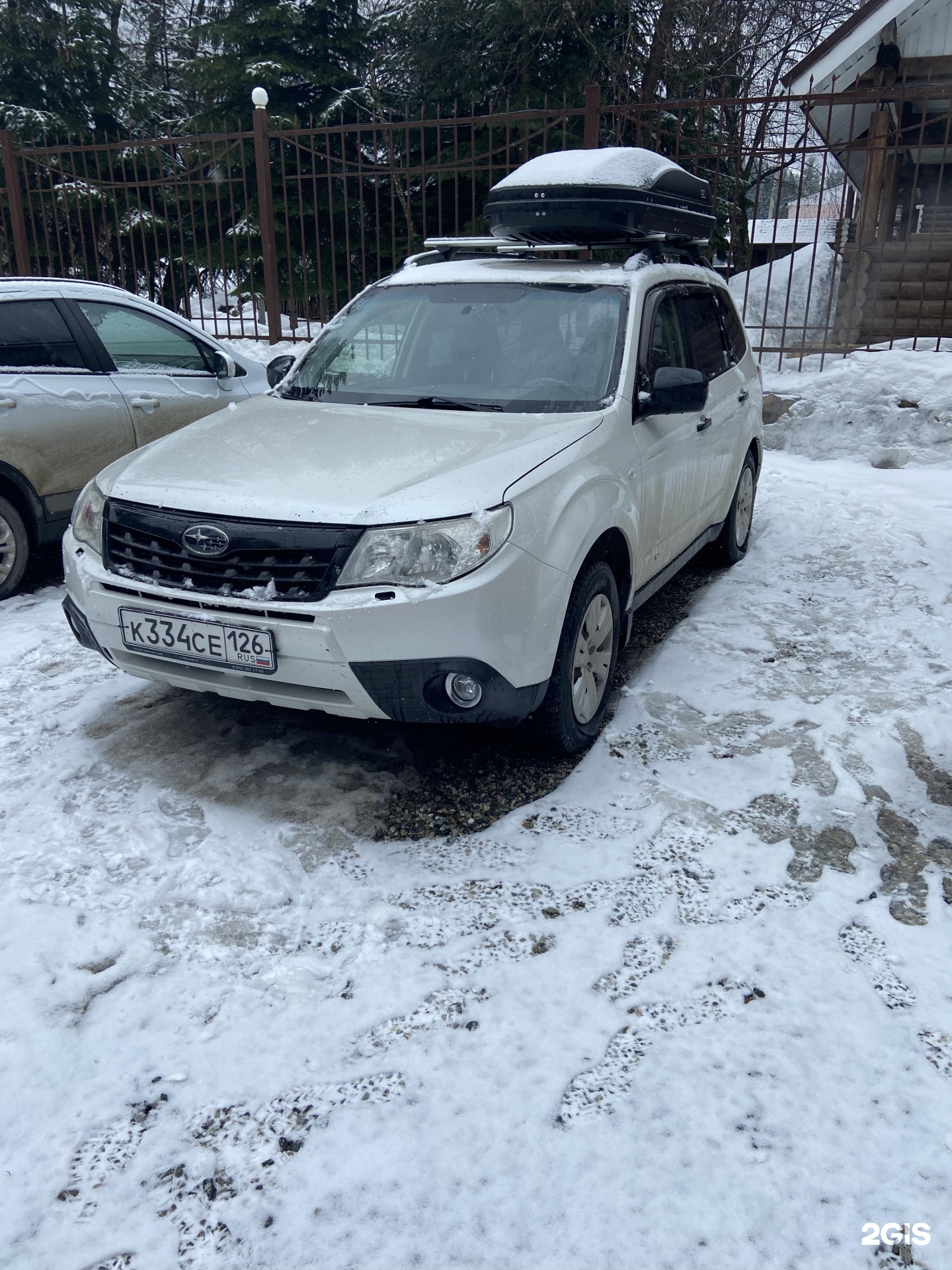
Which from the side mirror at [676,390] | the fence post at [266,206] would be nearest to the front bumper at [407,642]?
the side mirror at [676,390]

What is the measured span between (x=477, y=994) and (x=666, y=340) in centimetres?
302

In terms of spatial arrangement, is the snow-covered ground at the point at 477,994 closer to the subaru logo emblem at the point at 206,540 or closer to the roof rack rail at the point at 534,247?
the subaru logo emblem at the point at 206,540

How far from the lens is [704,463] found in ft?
16.2

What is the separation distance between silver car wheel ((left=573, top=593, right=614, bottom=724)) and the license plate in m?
1.06

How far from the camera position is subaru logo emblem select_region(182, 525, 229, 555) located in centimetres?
305

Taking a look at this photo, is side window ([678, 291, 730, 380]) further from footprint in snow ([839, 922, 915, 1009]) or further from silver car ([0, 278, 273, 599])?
footprint in snow ([839, 922, 915, 1009])

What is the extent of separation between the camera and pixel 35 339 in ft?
17.4

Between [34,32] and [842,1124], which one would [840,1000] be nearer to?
[842,1124]

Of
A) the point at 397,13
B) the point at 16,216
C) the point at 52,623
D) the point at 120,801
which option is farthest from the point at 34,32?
the point at 120,801

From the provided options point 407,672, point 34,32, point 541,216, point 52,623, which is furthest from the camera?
point 34,32

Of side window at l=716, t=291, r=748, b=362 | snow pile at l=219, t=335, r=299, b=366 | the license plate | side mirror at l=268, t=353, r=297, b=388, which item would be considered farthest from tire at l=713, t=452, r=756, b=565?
snow pile at l=219, t=335, r=299, b=366

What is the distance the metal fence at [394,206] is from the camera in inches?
416

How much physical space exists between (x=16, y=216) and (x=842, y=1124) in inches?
538

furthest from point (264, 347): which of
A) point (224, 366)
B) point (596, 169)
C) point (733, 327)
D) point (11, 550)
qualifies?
point (596, 169)
